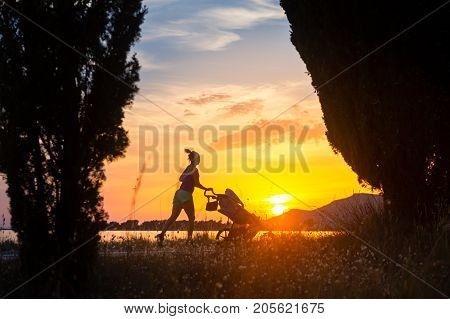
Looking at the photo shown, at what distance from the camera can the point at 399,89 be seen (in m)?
11.4

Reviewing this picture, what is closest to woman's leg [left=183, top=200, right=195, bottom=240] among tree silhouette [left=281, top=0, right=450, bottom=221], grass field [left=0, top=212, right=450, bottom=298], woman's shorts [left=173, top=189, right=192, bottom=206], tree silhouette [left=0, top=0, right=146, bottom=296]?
woman's shorts [left=173, top=189, right=192, bottom=206]

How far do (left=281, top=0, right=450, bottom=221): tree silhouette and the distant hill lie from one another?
2.82 ft

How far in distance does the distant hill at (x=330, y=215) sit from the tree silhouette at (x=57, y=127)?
5.15 m

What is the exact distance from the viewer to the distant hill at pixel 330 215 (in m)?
12.1

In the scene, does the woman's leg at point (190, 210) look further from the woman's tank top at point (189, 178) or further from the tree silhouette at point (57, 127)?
the tree silhouette at point (57, 127)

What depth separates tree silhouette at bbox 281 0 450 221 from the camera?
37.3ft

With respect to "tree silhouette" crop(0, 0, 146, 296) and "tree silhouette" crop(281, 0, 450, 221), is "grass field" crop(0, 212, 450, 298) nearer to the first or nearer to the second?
"tree silhouette" crop(0, 0, 146, 296)

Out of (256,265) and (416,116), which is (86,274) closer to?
(256,265)

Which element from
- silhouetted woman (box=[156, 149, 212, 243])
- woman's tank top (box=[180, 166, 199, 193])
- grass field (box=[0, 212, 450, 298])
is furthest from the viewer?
silhouetted woman (box=[156, 149, 212, 243])

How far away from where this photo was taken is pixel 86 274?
7387 millimetres

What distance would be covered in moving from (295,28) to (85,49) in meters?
7.35

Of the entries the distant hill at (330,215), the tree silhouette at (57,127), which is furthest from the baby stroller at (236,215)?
the tree silhouette at (57,127)

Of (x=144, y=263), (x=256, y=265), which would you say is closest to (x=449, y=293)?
(x=256, y=265)

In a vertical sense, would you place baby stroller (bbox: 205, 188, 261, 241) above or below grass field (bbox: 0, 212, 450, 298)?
above
